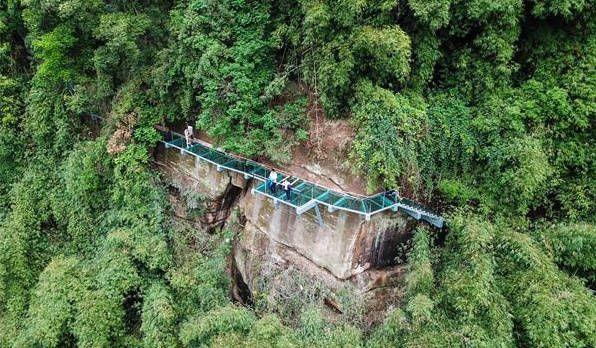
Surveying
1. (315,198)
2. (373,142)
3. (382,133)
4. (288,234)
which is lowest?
(288,234)

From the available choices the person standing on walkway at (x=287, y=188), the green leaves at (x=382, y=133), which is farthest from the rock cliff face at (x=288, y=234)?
the green leaves at (x=382, y=133)

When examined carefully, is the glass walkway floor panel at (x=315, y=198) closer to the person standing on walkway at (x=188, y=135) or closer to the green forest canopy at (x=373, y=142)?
the green forest canopy at (x=373, y=142)

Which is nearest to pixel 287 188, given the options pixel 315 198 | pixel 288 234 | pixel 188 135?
pixel 315 198

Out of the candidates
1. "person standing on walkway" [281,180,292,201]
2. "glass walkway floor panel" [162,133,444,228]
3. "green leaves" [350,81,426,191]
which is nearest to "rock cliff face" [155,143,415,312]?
"glass walkway floor panel" [162,133,444,228]

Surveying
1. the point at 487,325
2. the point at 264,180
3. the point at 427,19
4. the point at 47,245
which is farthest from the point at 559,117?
the point at 47,245

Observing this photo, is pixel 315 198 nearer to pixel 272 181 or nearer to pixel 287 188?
pixel 287 188

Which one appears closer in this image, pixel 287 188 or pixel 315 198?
pixel 315 198
